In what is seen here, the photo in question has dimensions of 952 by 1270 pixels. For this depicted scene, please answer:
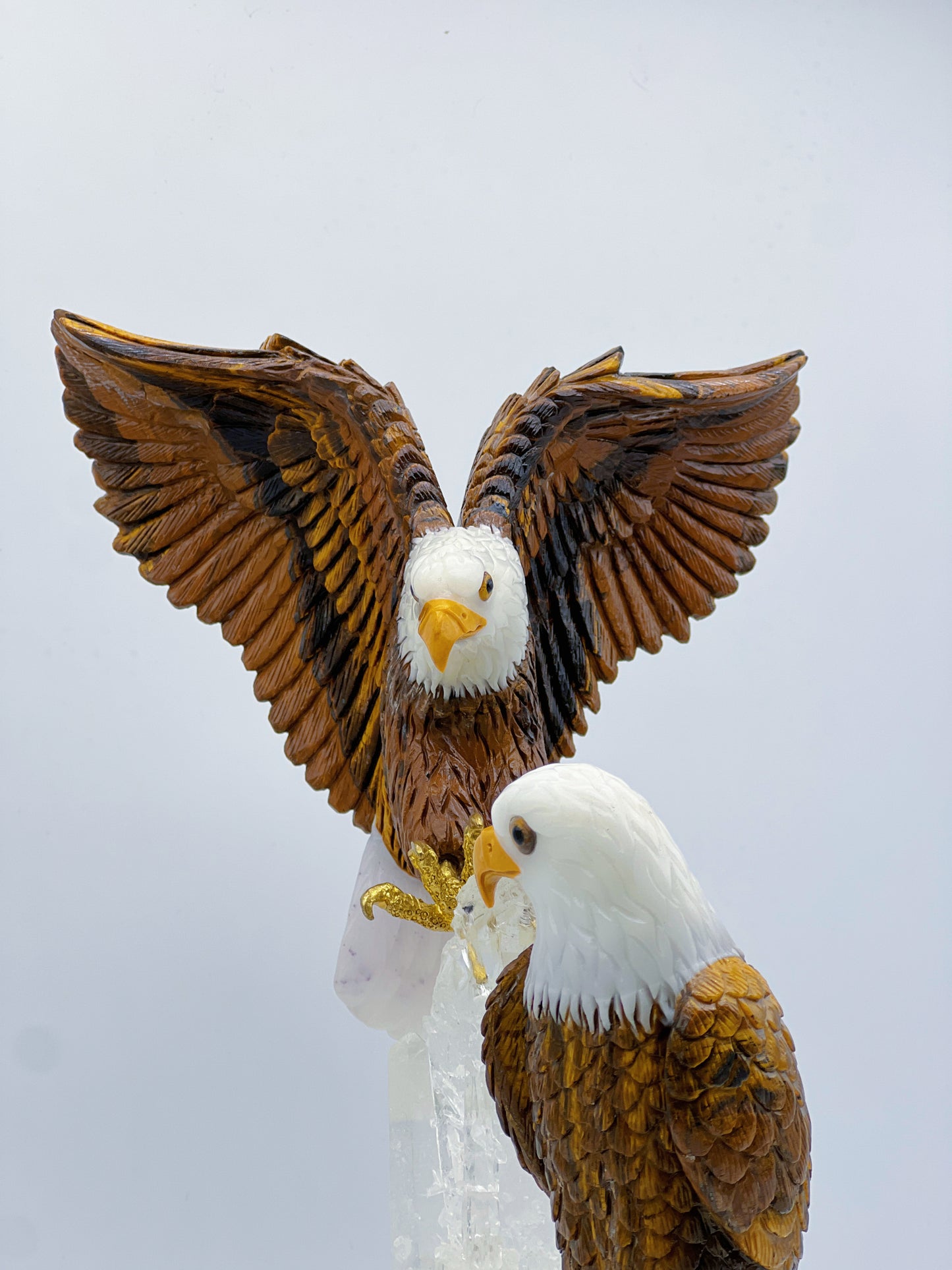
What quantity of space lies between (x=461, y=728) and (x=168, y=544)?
321 millimetres

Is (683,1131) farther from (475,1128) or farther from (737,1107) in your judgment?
(475,1128)

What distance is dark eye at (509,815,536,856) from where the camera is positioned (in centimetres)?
77

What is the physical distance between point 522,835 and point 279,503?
485 millimetres

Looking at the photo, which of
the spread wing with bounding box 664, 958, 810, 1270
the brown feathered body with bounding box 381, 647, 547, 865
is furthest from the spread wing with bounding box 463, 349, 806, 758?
the spread wing with bounding box 664, 958, 810, 1270

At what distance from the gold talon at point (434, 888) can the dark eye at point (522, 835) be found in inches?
7.5

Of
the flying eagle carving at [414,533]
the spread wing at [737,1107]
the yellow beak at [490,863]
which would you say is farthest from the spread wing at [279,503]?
the spread wing at [737,1107]

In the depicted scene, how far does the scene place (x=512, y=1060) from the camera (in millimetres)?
815

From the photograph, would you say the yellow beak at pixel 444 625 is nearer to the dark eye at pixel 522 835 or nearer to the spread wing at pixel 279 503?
the spread wing at pixel 279 503

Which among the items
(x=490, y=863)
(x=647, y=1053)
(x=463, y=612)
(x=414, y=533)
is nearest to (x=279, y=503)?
(x=414, y=533)

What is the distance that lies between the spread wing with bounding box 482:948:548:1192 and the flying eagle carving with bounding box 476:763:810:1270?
33 millimetres

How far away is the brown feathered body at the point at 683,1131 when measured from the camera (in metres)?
0.72

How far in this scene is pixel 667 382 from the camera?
44.4 inches

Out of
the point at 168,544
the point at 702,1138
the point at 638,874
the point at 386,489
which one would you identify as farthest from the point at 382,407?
the point at 702,1138

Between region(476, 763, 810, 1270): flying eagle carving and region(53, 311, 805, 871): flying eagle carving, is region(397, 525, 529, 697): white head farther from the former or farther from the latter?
region(476, 763, 810, 1270): flying eagle carving
